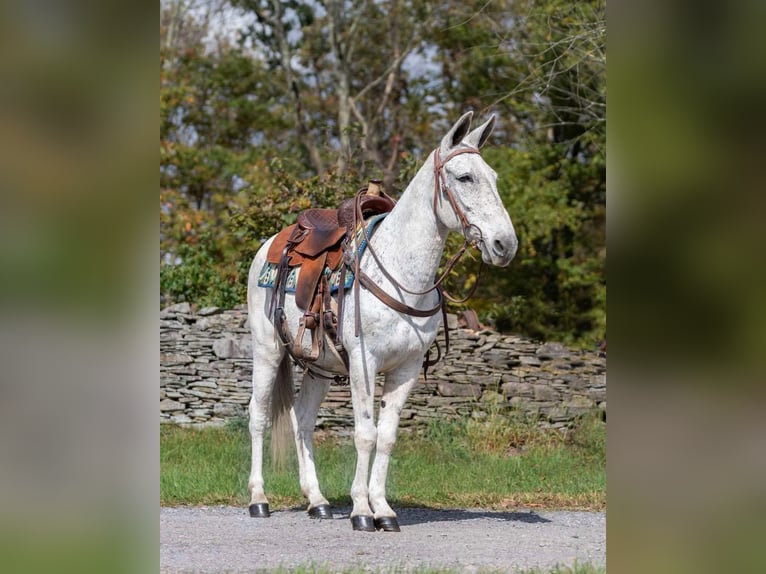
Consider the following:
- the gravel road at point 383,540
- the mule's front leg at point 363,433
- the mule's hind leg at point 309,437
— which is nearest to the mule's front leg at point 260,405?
the mule's hind leg at point 309,437

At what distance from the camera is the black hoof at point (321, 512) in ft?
19.5

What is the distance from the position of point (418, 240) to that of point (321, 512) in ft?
6.93

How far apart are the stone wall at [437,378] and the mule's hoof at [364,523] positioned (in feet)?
14.3

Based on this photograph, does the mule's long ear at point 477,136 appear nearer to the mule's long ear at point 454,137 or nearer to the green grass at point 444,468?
the mule's long ear at point 454,137

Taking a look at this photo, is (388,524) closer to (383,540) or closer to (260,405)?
(383,540)

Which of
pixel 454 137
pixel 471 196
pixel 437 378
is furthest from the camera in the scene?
pixel 437 378

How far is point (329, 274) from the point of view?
18.8 feet

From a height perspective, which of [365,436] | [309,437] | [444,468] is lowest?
[444,468]

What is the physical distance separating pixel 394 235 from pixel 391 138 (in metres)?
12.7

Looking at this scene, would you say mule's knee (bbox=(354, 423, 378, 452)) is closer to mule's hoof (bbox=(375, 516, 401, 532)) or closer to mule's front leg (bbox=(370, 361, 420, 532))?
mule's front leg (bbox=(370, 361, 420, 532))

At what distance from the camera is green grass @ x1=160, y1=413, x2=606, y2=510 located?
265 inches
